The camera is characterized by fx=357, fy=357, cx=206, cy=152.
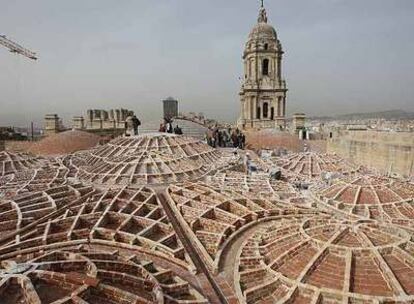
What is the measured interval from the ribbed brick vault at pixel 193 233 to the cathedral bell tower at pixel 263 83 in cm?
2441

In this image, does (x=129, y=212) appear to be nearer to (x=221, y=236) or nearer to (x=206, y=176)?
(x=221, y=236)

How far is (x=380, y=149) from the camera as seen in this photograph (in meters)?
27.2

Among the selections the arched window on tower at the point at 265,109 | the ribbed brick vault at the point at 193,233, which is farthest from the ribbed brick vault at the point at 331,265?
the arched window on tower at the point at 265,109

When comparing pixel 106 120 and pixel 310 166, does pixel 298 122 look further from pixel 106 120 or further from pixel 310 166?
pixel 106 120

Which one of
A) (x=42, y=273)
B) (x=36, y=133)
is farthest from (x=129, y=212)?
(x=36, y=133)

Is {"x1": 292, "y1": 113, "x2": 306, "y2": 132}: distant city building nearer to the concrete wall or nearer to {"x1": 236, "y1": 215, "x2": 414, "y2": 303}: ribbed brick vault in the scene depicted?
the concrete wall

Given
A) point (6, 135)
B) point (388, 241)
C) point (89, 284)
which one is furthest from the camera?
point (6, 135)

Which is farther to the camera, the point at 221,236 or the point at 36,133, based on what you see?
the point at 36,133

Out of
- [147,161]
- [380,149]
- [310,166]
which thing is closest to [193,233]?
[147,161]

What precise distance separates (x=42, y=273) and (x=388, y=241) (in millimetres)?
9632

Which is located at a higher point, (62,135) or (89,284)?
(62,135)

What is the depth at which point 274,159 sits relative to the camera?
28.0 m

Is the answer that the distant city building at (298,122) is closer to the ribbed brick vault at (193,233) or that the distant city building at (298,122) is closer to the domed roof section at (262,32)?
the domed roof section at (262,32)

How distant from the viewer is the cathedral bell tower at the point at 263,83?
47750mm
